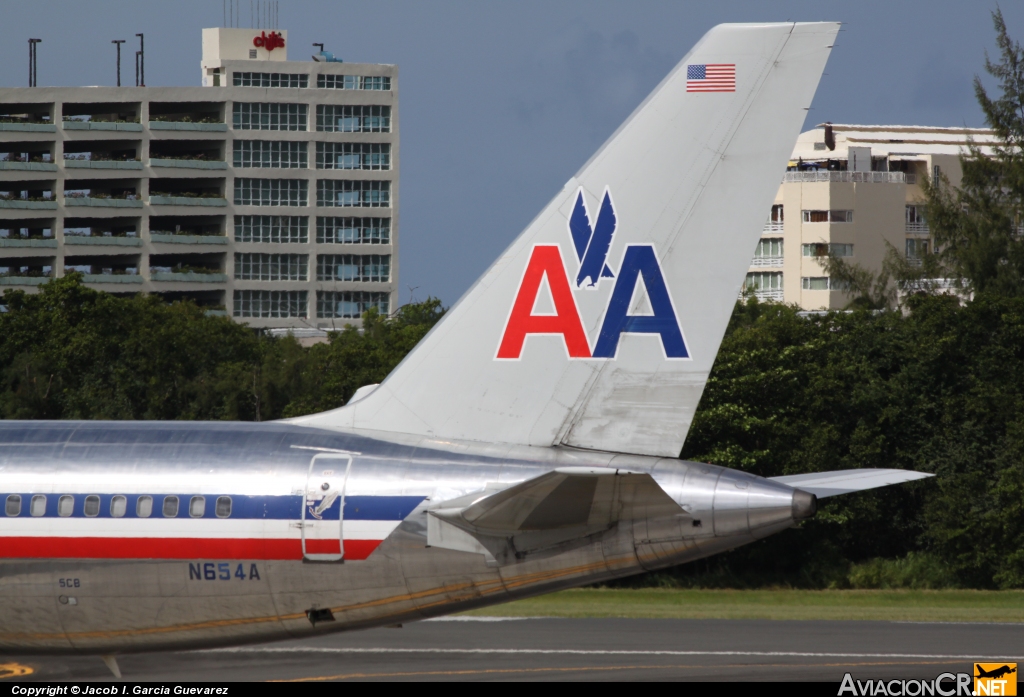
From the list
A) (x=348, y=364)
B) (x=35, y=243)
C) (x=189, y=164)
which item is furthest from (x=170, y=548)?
(x=189, y=164)

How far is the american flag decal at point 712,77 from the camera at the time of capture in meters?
17.3

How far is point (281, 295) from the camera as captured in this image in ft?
548

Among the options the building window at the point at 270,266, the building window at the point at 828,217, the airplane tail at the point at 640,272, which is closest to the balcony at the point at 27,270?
the building window at the point at 270,266

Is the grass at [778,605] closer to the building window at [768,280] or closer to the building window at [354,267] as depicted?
the building window at [768,280]

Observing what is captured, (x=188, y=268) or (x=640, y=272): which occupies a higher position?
(x=640, y=272)

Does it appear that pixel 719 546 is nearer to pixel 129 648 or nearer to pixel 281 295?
pixel 129 648

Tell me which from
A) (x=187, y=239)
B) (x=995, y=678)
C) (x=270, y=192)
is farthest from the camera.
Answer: (x=270, y=192)

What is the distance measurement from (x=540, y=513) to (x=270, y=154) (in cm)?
15523

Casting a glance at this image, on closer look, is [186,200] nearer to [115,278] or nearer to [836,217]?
[115,278]

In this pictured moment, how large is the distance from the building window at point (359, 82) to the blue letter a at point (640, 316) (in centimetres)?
15791

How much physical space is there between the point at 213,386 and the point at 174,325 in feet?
33.6

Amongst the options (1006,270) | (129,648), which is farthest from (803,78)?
(1006,270)

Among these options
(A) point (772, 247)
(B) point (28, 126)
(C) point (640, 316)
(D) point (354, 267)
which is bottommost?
(D) point (354, 267)

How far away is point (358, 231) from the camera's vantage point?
563ft
